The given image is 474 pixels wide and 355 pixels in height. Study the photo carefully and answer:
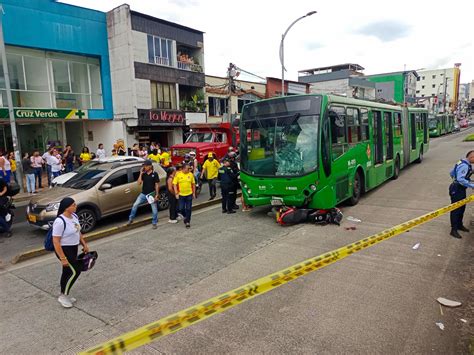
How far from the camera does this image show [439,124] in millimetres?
46406

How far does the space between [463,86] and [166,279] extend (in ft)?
567

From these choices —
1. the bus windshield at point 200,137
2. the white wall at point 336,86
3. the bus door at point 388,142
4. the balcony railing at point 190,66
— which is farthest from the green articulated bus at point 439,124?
the bus windshield at point 200,137

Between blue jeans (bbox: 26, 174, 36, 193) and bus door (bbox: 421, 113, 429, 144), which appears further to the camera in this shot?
bus door (bbox: 421, 113, 429, 144)

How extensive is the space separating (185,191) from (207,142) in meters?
8.21

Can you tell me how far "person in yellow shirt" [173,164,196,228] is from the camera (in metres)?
8.66

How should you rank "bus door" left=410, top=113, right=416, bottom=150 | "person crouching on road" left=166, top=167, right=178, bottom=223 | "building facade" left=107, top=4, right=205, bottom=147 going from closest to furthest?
1. "person crouching on road" left=166, top=167, right=178, bottom=223
2. "bus door" left=410, top=113, right=416, bottom=150
3. "building facade" left=107, top=4, right=205, bottom=147

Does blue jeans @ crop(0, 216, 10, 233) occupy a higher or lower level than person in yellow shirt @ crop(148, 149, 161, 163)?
lower

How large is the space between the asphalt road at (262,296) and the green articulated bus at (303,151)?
0.92 metres

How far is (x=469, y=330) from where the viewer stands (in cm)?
394

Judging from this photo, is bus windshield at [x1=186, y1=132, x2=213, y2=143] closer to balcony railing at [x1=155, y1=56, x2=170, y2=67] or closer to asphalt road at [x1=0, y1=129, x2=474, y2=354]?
asphalt road at [x1=0, y1=129, x2=474, y2=354]

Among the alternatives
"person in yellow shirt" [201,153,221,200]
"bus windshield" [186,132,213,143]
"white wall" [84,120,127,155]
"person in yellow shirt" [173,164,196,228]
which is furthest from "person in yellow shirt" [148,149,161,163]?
"white wall" [84,120,127,155]

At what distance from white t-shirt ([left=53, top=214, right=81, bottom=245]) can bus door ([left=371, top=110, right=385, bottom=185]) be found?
9.31 m

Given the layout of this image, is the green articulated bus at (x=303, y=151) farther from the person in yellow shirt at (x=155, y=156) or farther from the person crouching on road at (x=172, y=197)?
the person in yellow shirt at (x=155, y=156)

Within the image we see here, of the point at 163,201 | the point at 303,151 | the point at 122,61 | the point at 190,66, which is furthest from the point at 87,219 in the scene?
the point at 190,66
